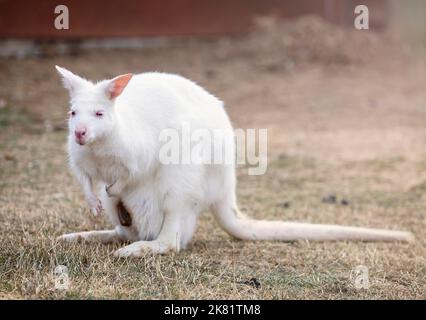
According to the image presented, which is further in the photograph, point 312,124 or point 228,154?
point 312,124

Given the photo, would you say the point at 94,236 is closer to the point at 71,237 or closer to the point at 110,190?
the point at 71,237

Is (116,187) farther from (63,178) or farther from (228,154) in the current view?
(63,178)

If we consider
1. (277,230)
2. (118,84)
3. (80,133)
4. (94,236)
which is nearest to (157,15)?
(277,230)

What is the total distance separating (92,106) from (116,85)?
153 mm

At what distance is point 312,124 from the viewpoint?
8.68 m

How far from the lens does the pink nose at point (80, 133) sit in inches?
138

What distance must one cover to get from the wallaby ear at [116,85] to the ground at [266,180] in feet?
2.68

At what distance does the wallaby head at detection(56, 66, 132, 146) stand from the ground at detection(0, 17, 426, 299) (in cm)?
64

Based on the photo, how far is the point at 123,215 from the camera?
13.7ft

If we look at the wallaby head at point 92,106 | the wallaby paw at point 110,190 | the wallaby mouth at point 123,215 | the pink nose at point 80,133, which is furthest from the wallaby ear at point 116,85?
the wallaby mouth at point 123,215

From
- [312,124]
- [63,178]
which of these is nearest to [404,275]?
[63,178]

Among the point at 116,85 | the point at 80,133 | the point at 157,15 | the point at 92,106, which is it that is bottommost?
the point at 80,133
